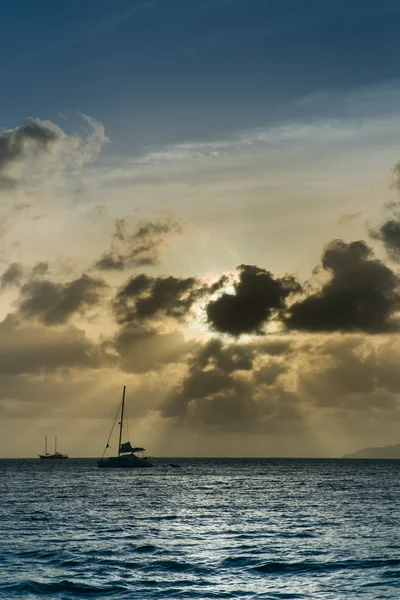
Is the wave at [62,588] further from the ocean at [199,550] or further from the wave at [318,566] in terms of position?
the wave at [318,566]

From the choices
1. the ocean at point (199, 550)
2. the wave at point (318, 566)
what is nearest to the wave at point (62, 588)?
the ocean at point (199, 550)

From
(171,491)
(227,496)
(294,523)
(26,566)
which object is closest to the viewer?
(26,566)

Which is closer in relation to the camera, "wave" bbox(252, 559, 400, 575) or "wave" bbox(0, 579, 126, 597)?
"wave" bbox(0, 579, 126, 597)

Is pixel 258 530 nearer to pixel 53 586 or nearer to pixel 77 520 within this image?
pixel 77 520

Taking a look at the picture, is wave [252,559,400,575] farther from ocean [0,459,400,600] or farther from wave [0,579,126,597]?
wave [0,579,126,597]

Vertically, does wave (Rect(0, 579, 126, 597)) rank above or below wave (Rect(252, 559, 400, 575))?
above

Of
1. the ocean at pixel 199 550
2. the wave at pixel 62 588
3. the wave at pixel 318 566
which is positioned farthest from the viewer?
the wave at pixel 318 566

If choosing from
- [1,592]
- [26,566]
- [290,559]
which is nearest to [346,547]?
[290,559]

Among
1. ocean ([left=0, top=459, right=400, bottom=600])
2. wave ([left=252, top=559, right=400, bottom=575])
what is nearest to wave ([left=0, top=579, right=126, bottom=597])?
ocean ([left=0, top=459, right=400, bottom=600])

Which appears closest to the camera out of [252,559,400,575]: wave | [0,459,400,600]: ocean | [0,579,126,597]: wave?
[0,579,126,597]: wave

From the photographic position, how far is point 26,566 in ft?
157

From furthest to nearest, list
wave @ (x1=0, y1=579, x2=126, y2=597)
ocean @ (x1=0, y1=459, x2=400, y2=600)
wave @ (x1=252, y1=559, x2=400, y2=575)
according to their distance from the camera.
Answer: wave @ (x1=252, y1=559, x2=400, y2=575) → ocean @ (x1=0, y1=459, x2=400, y2=600) → wave @ (x1=0, y1=579, x2=126, y2=597)

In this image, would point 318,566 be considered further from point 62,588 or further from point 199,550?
point 62,588

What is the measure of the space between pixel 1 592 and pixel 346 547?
2916cm
